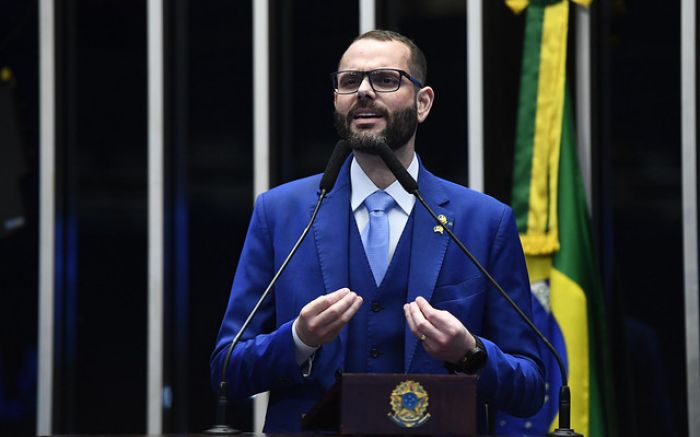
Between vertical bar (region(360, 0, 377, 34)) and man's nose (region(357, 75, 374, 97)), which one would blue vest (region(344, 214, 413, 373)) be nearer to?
man's nose (region(357, 75, 374, 97))

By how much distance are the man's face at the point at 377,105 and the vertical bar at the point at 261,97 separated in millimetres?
2203

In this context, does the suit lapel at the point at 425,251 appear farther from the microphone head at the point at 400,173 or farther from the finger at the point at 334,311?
the finger at the point at 334,311

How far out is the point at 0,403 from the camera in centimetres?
532

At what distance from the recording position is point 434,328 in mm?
2475

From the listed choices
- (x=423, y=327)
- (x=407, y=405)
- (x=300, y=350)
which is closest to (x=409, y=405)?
(x=407, y=405)

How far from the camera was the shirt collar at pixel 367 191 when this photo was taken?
119 inches

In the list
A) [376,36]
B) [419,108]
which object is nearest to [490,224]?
[419,108]

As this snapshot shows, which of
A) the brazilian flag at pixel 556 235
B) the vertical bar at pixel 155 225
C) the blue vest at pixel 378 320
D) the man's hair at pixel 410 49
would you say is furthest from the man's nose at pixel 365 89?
the vertical bar at pixel 155 225

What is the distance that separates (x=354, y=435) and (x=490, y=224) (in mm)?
930

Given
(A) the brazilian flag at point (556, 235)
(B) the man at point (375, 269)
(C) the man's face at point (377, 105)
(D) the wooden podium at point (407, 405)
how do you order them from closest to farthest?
1. (D) the wooden podium at point (407, 405)
2. (B) the man at point (375, 269)
3. (C) the man's face at point (377, 105)
4. (A) the brazilian flag at point (556, 235)

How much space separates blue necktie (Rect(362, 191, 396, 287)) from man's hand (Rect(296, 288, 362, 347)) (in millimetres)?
405

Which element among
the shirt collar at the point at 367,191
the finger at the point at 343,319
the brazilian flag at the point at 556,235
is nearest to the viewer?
the finger at the point at 343,319

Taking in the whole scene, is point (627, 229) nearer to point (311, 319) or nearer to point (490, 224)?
point (490, 224)

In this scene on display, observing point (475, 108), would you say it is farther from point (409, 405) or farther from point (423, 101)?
point (409, 405)
